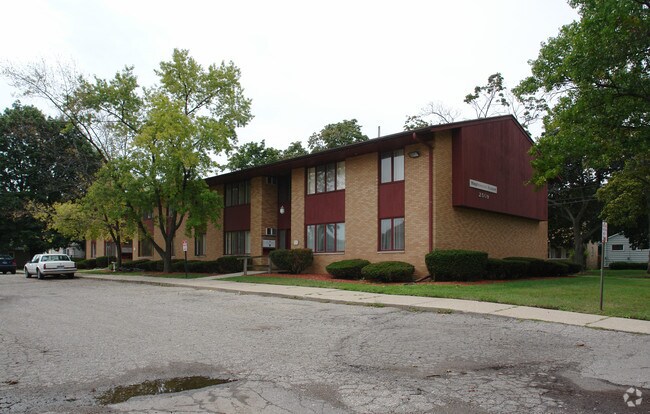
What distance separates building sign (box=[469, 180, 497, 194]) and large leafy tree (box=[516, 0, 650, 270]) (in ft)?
9.01

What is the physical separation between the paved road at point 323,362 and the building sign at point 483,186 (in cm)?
1144

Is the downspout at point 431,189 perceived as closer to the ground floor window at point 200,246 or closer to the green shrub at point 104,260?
the ground floor window at point 200,246

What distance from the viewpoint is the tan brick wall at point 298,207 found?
2673 centimetres

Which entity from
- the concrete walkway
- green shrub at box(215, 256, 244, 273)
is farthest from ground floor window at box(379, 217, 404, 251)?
green shrub at box(215, 256, 244, 273)

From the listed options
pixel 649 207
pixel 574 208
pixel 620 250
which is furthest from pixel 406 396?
pixel 620 250

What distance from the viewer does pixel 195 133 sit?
88.0ft

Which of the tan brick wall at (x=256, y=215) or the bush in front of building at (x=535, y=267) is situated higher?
the tan brick wall at (x=256, y=215)

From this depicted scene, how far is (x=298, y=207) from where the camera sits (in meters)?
27.0

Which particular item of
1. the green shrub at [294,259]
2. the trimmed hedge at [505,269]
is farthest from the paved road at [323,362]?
the green shrub at [294,259]

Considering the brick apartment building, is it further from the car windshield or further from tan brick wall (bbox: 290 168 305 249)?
the car windshield

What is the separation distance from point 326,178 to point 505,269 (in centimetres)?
932

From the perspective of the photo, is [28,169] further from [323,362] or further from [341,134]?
[323,362]

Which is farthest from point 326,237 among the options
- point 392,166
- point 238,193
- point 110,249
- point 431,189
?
point 110,249

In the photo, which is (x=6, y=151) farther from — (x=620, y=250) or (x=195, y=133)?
(x=620, y=250)
